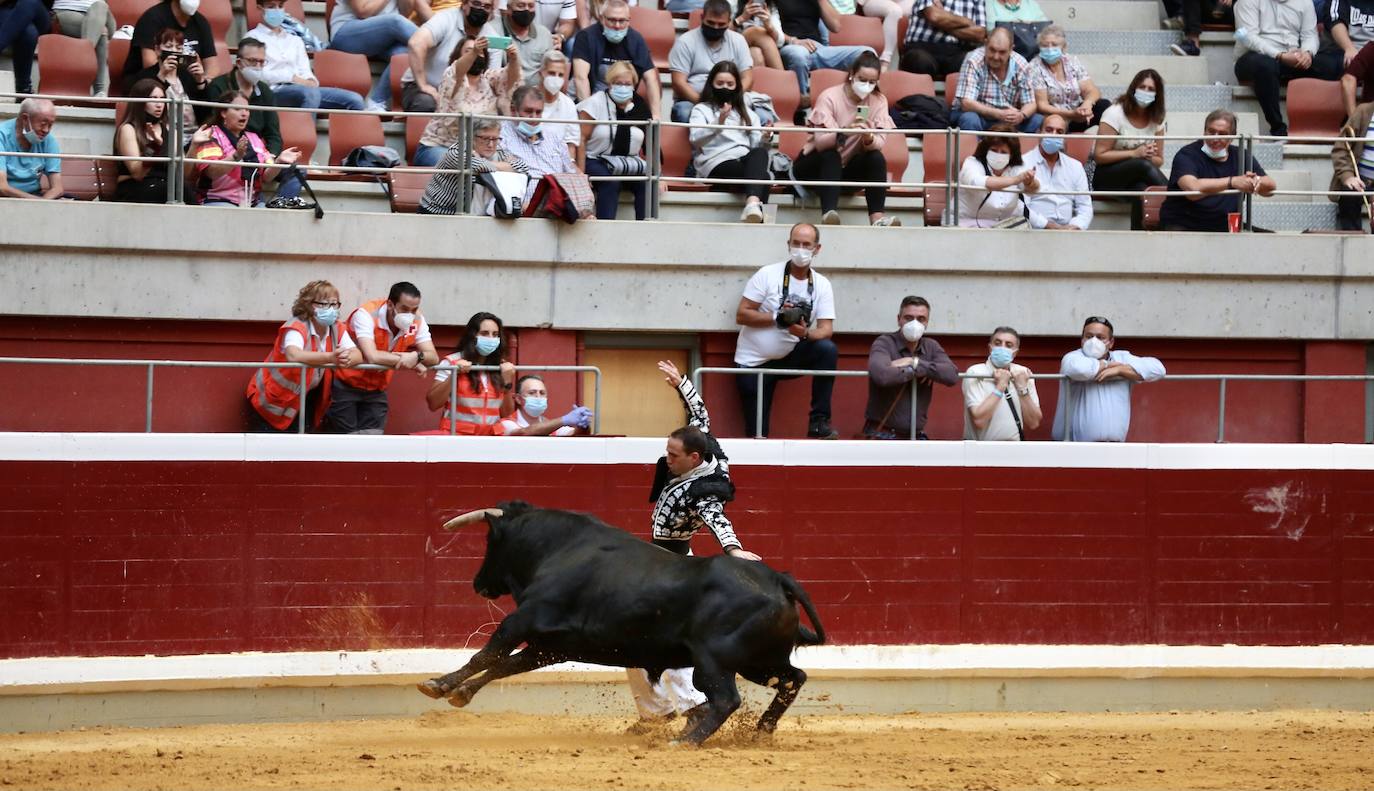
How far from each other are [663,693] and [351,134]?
4.61 meters

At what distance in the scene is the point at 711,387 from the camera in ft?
40.6

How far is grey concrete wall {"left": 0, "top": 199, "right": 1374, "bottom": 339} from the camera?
1165cm

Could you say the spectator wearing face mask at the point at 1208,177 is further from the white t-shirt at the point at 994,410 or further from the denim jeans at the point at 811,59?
the denim jeans at the point at 811,59

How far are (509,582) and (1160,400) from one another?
15.7 ft

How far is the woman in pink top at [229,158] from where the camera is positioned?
466 inches

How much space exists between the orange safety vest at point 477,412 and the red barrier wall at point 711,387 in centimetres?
59

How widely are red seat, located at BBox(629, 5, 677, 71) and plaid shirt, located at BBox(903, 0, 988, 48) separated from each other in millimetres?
1834

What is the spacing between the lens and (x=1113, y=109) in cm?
1403

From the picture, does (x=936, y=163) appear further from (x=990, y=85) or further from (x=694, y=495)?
(x=694, y=495)

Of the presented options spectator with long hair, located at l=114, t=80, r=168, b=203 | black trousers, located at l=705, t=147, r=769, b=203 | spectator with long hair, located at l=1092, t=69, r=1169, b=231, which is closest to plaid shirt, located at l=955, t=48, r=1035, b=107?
spectator with long hair, located at l=1092, t=69, r=1169, b=231

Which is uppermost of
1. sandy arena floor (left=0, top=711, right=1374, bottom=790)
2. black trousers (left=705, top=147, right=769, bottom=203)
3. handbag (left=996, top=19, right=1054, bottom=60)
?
handbag (left=996, top=19, right=1054, bottom=60)

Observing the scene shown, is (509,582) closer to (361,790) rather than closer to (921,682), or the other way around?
(361,790)

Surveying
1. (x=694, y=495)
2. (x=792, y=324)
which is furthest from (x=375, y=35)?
(x=694, y=495)

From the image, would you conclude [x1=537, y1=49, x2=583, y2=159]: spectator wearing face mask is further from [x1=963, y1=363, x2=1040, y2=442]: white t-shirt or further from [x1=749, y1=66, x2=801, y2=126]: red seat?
[x1=963, y1=363, x2=1040, y2=442]: white t-shirt
